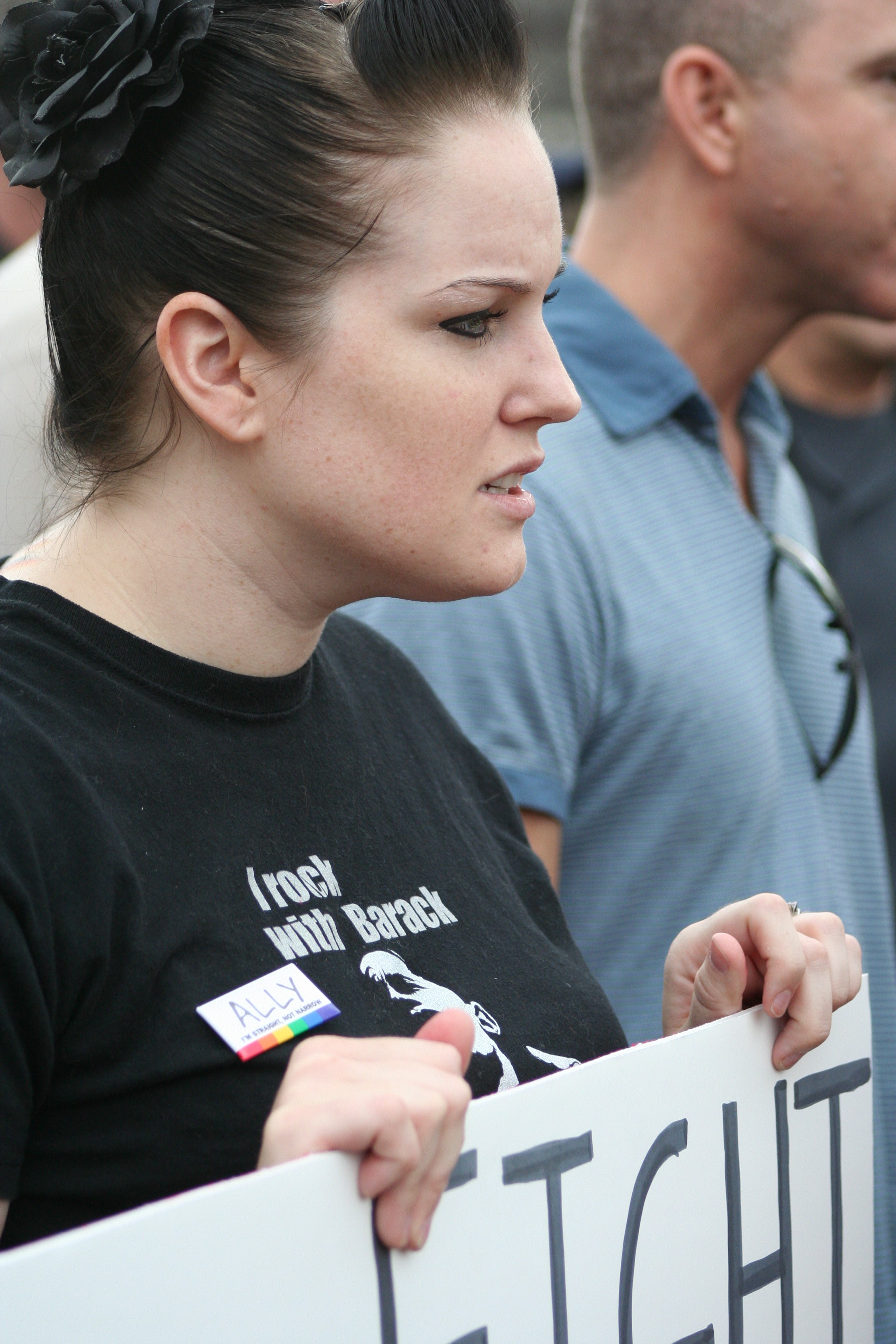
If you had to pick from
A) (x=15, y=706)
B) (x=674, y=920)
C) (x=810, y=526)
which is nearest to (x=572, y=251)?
(x=810, y=526)

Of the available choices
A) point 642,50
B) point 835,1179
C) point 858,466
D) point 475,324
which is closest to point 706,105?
point 642,50

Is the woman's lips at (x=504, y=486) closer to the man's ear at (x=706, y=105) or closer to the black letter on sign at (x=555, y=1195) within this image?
the black letter on sign at (x=555, y=1195)

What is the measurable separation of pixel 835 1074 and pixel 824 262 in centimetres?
139

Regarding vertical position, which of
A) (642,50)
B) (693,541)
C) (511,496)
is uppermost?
(642,50)

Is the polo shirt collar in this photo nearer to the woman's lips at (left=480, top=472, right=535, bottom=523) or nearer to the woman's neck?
the woman's lips at (left=480, top=472, right=535, bottom=523)

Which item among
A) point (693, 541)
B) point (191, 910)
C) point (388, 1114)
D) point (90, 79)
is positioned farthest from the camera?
point (693, 541)

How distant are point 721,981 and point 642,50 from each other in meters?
1.67

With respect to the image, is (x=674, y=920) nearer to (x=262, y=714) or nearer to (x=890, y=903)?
(x=890, y=903)

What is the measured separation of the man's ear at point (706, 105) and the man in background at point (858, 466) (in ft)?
3.23

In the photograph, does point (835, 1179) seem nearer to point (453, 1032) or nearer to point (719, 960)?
point (719, 960)

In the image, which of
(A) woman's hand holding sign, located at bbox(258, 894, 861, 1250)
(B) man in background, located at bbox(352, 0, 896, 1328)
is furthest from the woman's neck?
(B) man in background, located at bbox(352, 0, 896, 1328)

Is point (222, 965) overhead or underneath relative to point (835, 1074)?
overhead

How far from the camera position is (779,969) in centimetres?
145

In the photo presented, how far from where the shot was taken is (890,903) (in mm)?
2379
